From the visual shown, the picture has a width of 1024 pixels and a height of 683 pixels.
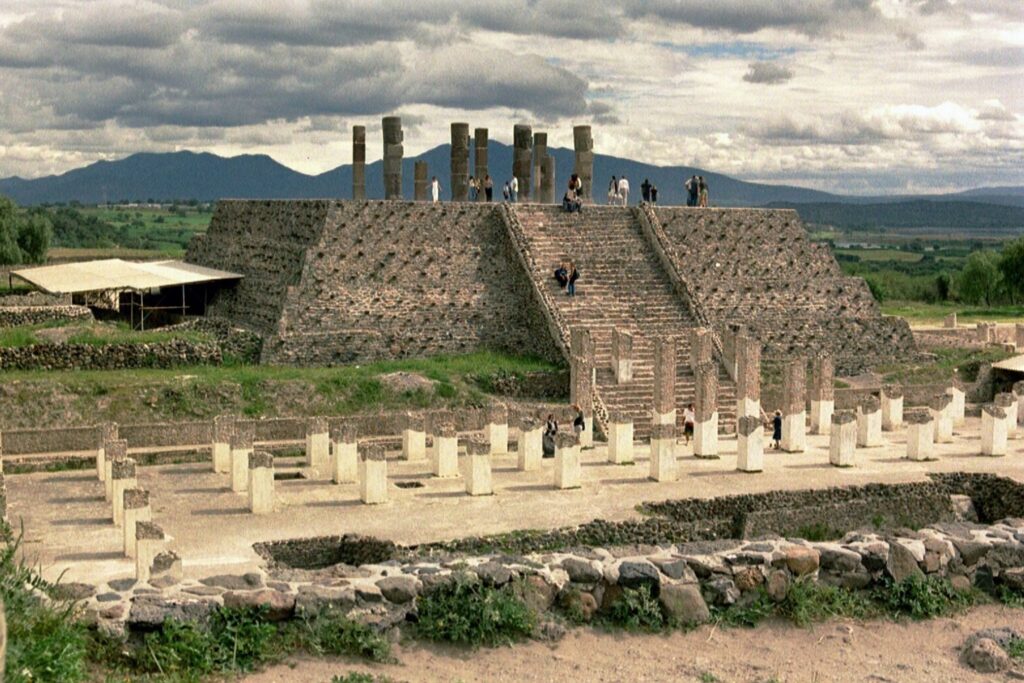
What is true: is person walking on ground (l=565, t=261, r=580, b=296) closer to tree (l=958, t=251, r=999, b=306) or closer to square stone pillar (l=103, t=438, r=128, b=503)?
square stone pillar (l=103, t=438, r=128, b=503)

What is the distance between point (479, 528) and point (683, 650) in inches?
219

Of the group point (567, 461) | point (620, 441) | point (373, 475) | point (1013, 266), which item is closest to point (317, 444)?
point (373, 475)

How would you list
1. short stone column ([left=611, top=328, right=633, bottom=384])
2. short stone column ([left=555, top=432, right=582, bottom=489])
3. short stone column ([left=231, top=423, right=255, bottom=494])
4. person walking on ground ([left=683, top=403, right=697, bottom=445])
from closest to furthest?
short stone column ([left=231, top=423, right=255, bottom=494]), short stone column ([left=555, top=432, right=582, bottom=489]), person walking on ground ([left=683, top=403, right=697, bottom=445]), short stone column ([left=611, top=328, right=633, bottom=384])

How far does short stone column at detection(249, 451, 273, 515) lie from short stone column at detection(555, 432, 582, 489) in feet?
15.0

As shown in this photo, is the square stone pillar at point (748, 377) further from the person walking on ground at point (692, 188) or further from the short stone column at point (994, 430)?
the person walking on ground at point (692, 188)

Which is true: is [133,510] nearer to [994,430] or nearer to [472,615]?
[472,615]

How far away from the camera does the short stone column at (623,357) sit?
25.2 m

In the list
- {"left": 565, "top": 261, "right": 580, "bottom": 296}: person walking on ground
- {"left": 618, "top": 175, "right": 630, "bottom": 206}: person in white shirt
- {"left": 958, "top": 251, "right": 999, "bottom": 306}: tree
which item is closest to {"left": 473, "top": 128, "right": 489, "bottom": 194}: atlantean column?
{"left": 618, "top": 175, "right": 630, "bottom": 206}: person in white shirt

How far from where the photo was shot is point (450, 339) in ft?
90.5

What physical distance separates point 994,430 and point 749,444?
5114 millimetres

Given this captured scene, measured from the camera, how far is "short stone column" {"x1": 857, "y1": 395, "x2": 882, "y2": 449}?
23484 mm

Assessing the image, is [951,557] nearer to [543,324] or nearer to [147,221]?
[543,324]

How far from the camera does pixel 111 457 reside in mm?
17859

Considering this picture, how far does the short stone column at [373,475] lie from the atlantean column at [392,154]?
48.7ft
